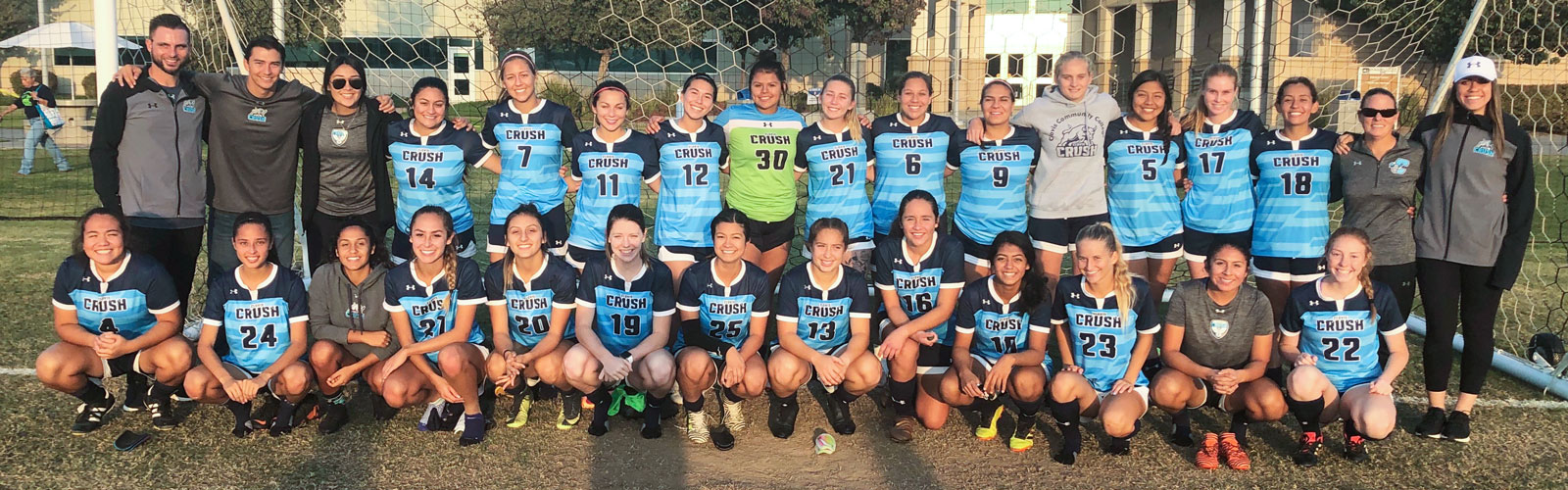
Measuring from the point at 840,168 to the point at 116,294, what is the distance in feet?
9.34

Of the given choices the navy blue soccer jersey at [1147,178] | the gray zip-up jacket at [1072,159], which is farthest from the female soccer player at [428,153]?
the navy blue soccer jersey at [1147,178]

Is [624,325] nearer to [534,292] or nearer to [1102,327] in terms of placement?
[534,292]

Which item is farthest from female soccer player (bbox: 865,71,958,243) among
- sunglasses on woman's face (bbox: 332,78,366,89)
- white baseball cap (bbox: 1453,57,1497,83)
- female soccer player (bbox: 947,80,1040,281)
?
sunglasses on woman's face (bbox: 332,78,366,89)

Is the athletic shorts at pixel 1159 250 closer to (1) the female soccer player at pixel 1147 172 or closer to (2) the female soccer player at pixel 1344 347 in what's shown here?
(1) the female soccer player at pixel 1147 172

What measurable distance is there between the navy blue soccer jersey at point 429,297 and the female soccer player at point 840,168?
141cm

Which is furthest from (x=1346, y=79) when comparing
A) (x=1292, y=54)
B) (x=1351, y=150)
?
(x=1351, y=150)

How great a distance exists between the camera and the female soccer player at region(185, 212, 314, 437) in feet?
11.8

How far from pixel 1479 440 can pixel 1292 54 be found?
19.2 feet

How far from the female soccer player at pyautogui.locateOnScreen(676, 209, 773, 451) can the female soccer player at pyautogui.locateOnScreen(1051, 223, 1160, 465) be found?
1.09 metres

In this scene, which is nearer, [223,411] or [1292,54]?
[223,411]

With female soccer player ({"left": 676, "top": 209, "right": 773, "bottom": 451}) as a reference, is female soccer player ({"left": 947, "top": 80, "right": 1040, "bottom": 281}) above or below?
above

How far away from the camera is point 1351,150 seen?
3.91 meters

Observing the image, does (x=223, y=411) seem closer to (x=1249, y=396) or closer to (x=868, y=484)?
(x=868, y=484)

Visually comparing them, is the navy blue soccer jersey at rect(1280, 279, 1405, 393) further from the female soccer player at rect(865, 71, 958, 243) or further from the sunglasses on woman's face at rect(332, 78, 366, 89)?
the sunglasses on woman's face at rect(332, 78, 366, 89)
